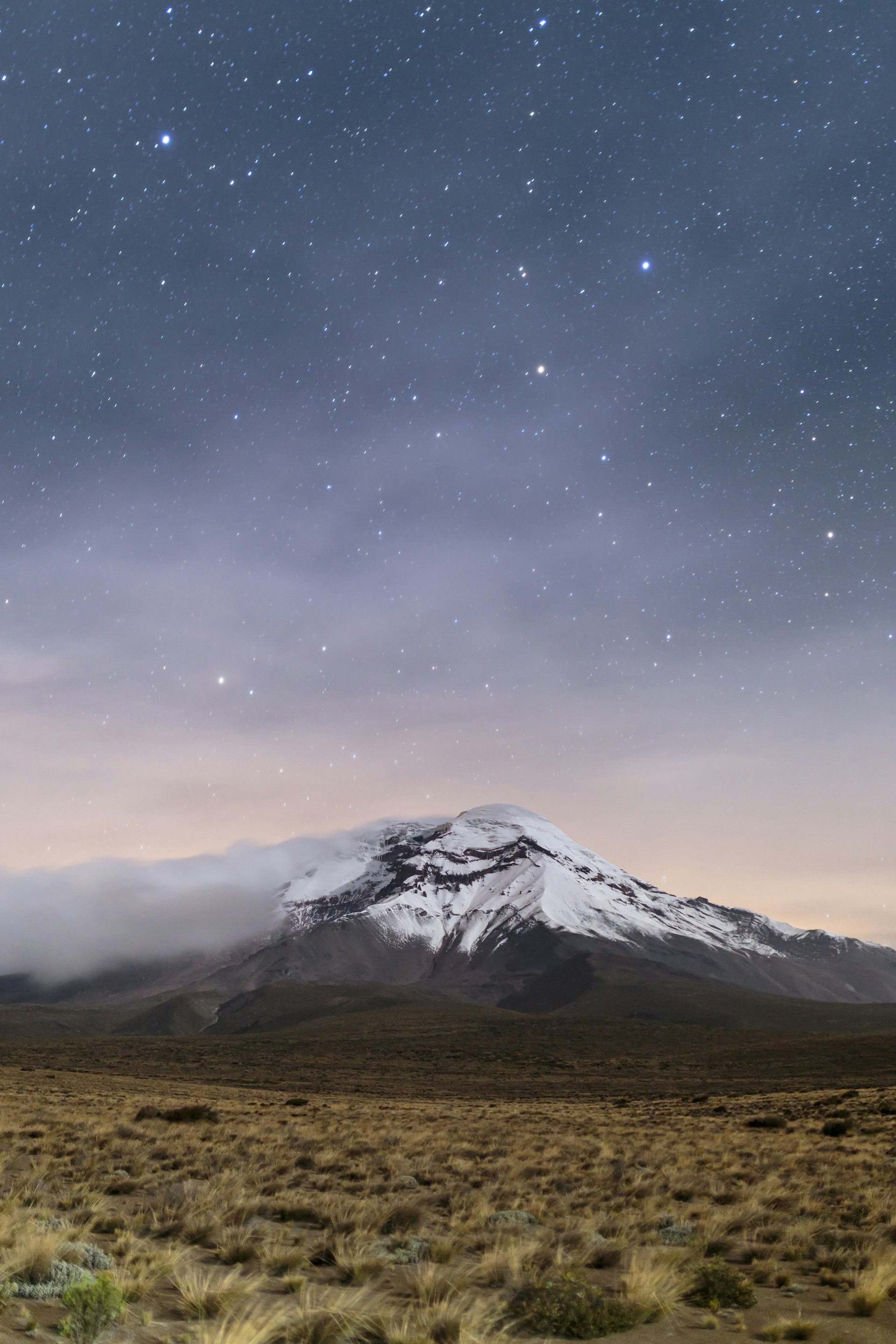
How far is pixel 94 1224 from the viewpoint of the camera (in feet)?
35.0

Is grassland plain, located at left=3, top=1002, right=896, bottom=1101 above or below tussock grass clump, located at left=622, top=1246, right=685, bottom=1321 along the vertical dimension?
below

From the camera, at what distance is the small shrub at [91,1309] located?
21.2ft

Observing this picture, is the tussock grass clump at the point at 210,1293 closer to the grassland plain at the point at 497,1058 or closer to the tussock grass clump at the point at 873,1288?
the tussock grass clump at the point at 873,1288

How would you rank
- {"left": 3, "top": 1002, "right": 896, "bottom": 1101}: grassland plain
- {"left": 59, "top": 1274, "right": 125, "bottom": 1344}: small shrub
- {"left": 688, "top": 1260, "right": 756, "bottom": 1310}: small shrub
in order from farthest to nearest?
{"left": 3, "top": 1002, "right": 896, "bottom": 1101}: grassland plain → {"left": 688, "top": 1260, "right": 756, "bottom": 1310}: small shrub → {"left": 59, "top": 1274, "right": 125, "bottom": 1344}: small shrub

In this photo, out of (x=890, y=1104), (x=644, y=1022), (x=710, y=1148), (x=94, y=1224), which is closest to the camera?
(x=94, y=1224)

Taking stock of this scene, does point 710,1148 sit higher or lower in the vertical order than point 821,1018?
higher

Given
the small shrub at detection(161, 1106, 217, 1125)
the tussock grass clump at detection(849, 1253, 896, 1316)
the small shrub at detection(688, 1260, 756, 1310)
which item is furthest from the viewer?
the small shrub at detection(161, 1106, 217, 1125)

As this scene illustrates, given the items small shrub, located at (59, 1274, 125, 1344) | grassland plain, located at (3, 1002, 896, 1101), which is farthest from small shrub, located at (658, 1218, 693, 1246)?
grassland plain, located at (3, 1002, 896, 1101)

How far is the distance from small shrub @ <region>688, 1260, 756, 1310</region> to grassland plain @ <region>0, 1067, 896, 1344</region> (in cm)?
2

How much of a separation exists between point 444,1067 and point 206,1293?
298 feet

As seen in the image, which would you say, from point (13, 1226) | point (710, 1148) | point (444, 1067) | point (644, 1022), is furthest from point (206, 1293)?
point (644, 1022)

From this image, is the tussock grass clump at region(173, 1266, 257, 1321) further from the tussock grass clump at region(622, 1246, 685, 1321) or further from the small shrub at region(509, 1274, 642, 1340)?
the tussock grass clump at region(622, 1246, 685, 1321)

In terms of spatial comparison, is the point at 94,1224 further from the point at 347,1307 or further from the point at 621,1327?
the point at 621,1327

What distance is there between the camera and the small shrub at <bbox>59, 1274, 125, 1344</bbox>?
6.45 m
